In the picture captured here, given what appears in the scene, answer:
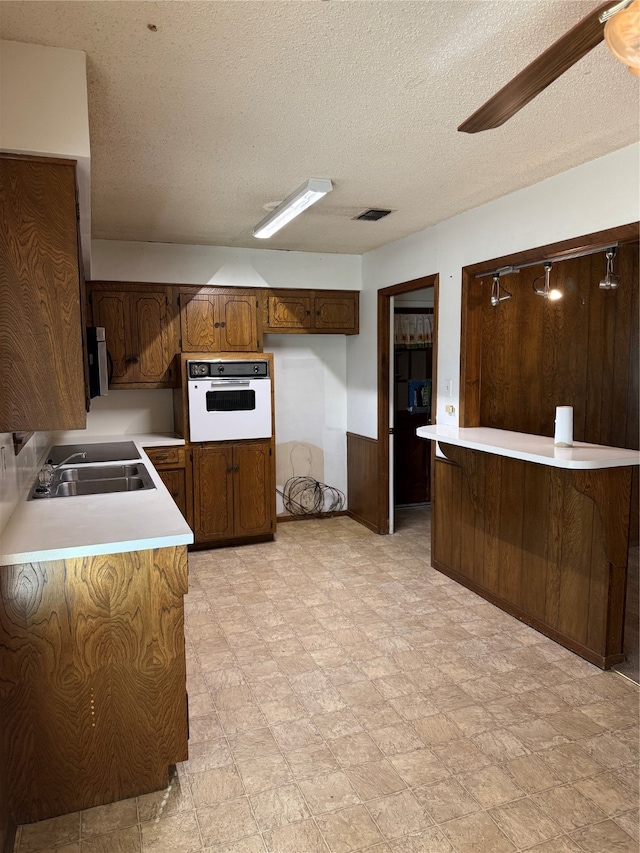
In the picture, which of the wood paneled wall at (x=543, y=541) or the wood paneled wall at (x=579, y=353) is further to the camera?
the wood paneled wall at (x=579, y=353)

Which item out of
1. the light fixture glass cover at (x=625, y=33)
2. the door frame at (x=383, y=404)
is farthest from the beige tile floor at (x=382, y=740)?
the light fixture glass cover at (x=625, y=33)

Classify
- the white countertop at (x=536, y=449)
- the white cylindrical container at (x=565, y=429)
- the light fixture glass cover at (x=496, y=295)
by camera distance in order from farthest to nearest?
the light fixture glass cover at (x=496, y=295)
the white cylindrical container at (x=565, y=429)
the white countertop at (x=536, y=449)

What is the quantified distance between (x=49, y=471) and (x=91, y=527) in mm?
1442

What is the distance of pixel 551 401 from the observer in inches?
188

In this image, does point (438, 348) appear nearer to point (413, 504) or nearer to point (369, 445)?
point (369, 445)

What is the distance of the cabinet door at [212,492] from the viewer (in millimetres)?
Answer: 4734

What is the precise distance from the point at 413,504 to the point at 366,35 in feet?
16.5

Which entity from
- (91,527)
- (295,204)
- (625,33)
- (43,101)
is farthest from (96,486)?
(625,33)

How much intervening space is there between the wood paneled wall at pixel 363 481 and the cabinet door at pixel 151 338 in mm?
1876

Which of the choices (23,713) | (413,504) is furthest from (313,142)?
(413,504)

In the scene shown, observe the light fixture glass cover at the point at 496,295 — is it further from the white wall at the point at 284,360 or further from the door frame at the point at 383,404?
the white wall at the point at 284,360

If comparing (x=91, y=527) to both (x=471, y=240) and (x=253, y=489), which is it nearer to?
(x=253, y=489)

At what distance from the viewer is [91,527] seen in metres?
2.18

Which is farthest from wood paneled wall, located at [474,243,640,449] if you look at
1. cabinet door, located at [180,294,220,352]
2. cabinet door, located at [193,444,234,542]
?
cabinet door, located at [180,294,220,352]
